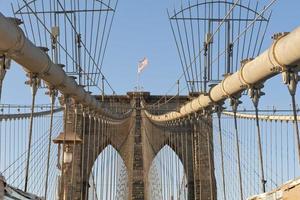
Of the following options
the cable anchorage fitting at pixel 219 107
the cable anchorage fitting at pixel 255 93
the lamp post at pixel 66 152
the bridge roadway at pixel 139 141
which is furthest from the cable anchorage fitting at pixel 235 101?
the bridge roadway at pixel 139 141

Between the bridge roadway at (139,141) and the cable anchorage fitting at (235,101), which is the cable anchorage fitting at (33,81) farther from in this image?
the bridge roadway at (139,141)

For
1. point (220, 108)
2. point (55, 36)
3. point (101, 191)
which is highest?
point (55, 36)

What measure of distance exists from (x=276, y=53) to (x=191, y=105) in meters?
8.22

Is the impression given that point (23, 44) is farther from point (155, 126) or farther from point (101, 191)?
point (155, 126)

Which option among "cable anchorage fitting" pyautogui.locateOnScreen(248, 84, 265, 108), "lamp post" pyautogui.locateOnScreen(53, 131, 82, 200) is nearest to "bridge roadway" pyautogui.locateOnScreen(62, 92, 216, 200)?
"lamp post" pyautogui.locateOnScreen(53, 131, 82, 200)

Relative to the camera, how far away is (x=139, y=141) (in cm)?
3083

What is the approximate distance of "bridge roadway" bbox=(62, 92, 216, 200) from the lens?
23406 mm

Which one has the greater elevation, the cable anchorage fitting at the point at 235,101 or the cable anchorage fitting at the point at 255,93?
the cable anchorage fitting at the point at 235,101

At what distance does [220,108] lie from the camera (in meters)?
12.1

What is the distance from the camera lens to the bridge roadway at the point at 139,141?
2341cm

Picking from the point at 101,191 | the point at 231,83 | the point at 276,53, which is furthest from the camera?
the point at 101,191

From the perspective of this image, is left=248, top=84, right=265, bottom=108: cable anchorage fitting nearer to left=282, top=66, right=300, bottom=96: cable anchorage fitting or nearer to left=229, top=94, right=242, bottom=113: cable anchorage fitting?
left=229, top=94, right=242, bottom=113: cable anchorage fitting

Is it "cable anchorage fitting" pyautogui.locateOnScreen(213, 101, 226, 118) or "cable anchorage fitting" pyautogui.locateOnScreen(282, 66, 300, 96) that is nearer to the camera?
"cable anchorage fitting" pyautogui.locateOnScreen(282, 66, 300, 96)

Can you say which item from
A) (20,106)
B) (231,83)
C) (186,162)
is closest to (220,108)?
(231,83)
